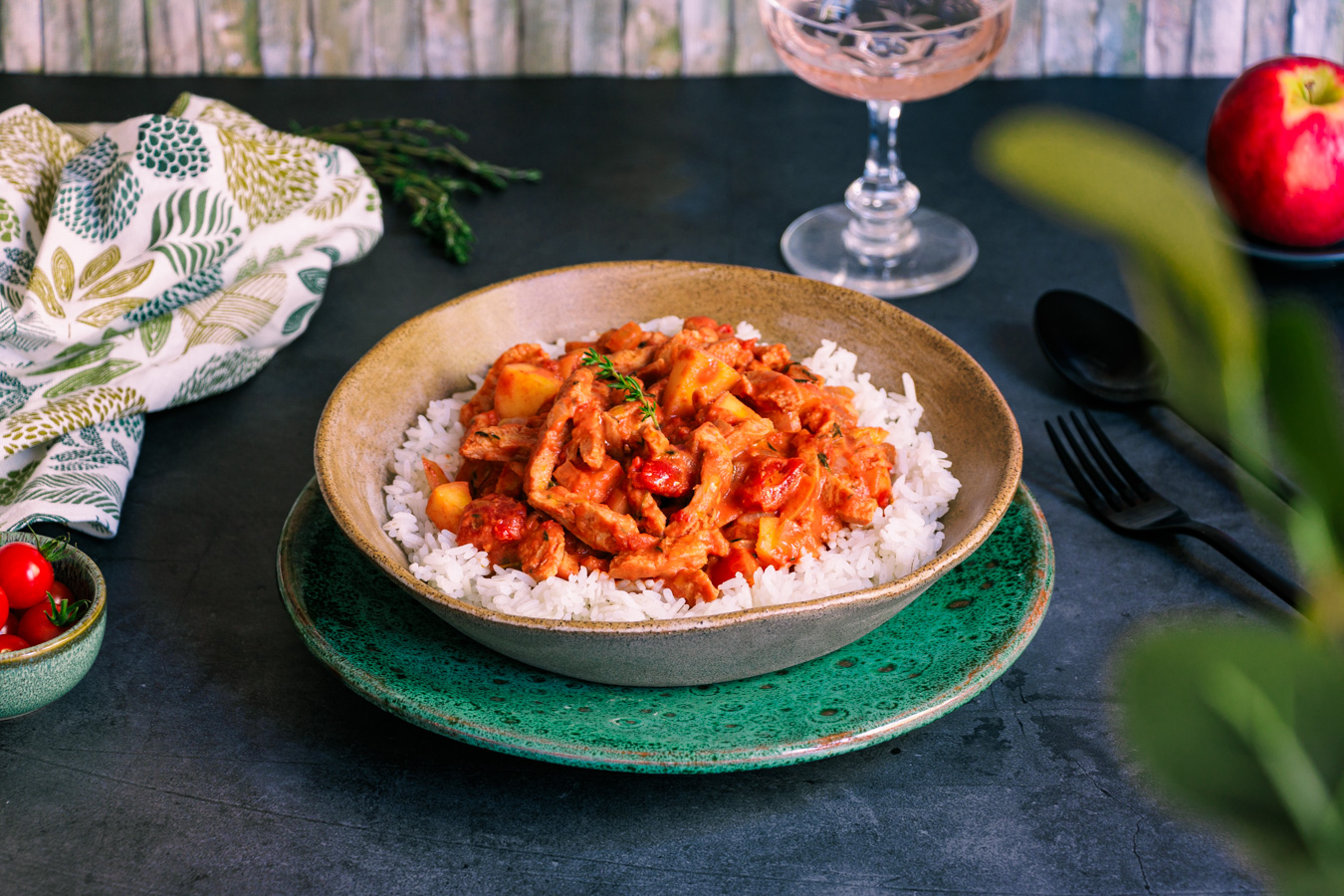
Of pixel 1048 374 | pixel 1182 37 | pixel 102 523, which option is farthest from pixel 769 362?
pixel 1182 37

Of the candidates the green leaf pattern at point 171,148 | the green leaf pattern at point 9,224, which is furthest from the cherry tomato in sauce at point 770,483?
the green leaf pattern at point 9,224

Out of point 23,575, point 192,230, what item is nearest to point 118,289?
point 192,230

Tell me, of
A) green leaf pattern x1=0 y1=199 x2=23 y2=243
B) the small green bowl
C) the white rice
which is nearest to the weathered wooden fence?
green leaf pattern x1=0 y1=199 x2=23 y2=243

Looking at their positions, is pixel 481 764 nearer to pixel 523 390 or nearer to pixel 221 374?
pixel 523 390

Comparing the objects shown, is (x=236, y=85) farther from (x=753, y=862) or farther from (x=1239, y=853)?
(x=1239, y=853)

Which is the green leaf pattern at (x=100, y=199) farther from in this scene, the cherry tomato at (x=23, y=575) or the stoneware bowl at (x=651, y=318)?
the cherry tomato at (x=23, y=575)

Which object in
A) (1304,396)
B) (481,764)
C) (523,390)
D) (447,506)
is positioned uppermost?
(1304,396)

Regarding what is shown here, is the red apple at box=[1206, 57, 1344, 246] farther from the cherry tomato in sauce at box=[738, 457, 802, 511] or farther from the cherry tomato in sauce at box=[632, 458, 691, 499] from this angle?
the cherry tomato in sauce at box=[632, 458, 691, 499]
